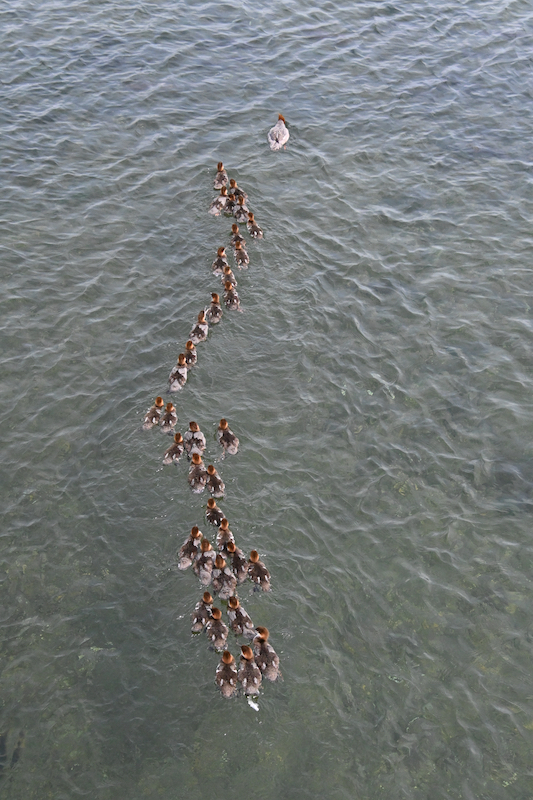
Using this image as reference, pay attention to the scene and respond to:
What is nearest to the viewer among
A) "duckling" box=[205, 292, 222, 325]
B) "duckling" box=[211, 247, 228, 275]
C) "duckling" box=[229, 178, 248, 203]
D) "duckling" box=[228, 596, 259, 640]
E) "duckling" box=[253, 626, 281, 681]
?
"duckling" box=[253, 626, 281, 681]

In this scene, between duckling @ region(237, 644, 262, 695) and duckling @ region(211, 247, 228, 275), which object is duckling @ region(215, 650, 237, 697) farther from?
duckling @ region(211, 247, 228, 275)

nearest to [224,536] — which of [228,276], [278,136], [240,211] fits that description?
[228,276]

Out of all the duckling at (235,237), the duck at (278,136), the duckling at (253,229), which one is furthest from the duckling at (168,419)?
the duck at (278,136)

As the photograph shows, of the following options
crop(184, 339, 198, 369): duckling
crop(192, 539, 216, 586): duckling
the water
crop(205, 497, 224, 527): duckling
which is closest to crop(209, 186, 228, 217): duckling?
the water

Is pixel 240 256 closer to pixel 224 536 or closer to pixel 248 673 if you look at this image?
pixel 224 536

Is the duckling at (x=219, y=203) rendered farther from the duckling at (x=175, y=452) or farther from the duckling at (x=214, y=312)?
the duckling at (x=175, y=452)
